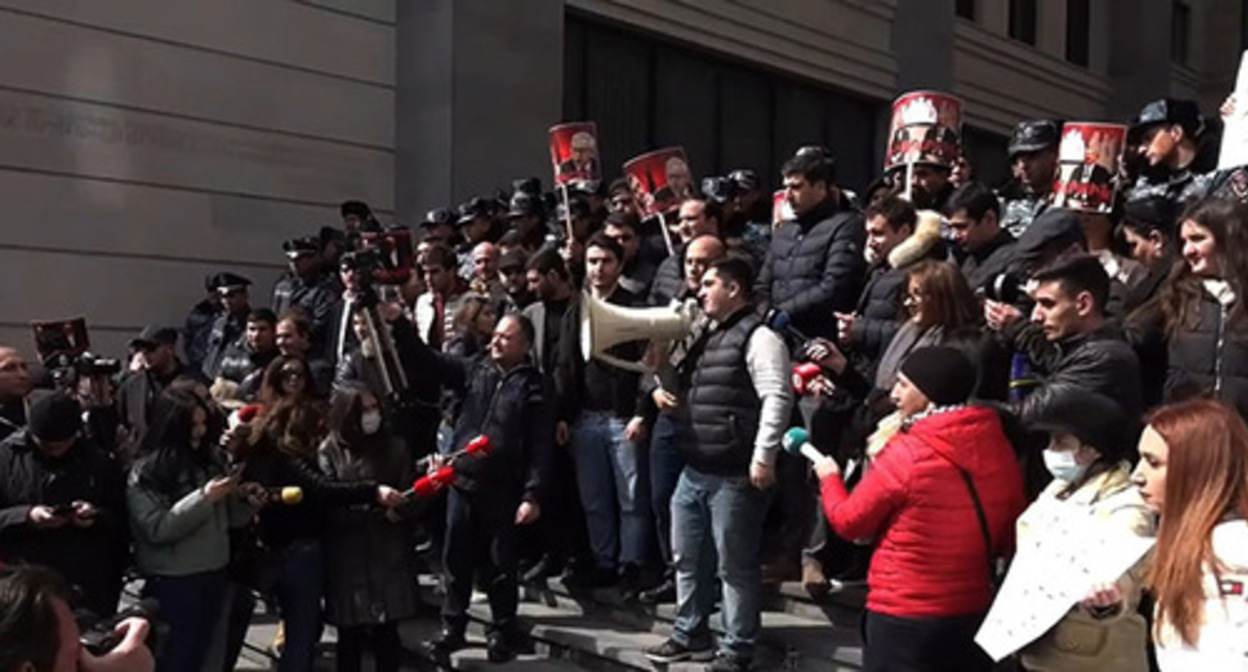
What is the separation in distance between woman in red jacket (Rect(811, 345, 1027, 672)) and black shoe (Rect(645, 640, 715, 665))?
1.86 m

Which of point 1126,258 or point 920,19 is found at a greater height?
point 920,19

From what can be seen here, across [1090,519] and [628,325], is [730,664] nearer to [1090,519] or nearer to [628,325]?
[628,325]

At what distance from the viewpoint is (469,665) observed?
7559mm

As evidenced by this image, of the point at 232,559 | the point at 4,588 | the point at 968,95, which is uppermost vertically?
the point at 968,95

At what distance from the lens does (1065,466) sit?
4.71m

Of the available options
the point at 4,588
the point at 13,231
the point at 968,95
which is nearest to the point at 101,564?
the point at 4,588

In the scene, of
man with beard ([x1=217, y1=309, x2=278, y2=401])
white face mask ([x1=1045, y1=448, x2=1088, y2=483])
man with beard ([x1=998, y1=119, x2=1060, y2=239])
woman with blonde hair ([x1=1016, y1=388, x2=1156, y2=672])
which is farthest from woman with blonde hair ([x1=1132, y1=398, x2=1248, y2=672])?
man with beard ([x1=217, y1=309, x2=278, y2=401])

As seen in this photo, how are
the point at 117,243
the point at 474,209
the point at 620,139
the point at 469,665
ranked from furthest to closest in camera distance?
the point at 620,139
the point at 117,243
the point at 474,209
the point at 469,665

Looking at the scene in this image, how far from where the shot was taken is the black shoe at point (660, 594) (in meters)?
7.60

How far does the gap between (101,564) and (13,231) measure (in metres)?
6.92

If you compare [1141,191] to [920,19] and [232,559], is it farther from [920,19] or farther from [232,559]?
[920,19]

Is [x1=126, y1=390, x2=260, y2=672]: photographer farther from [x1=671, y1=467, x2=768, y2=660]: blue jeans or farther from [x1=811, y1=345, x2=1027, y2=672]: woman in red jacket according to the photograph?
[x1=811, y1=345, x2=1027, y2=672]: woman in red jacket

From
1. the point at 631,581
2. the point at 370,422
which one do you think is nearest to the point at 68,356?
the point at 370,422

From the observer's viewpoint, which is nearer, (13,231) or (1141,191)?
(1141,191)
